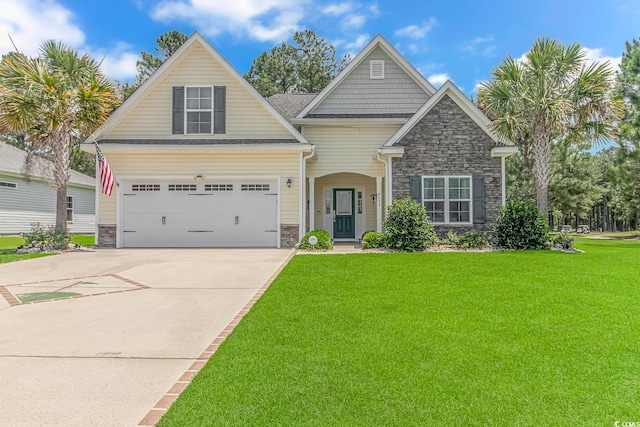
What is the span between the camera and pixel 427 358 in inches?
142

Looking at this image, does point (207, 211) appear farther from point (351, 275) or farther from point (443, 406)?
point (443, 406)

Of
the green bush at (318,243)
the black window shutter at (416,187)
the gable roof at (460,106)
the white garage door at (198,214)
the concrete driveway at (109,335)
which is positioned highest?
the gable roof at (460,106)

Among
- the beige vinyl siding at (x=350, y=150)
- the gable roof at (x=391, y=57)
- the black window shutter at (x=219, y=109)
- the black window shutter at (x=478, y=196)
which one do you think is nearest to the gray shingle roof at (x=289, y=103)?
the gable roof at (x=391, y=57)

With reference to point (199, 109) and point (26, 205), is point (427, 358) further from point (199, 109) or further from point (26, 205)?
point (26, 205)

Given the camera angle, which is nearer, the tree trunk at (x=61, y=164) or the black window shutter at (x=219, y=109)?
the tree trunk at (x=61, y=164)

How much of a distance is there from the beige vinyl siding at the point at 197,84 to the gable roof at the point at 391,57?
2.43 meters

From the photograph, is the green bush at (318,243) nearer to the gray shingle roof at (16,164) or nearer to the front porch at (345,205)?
the front porch at (345,205)

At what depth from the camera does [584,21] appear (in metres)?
13.6

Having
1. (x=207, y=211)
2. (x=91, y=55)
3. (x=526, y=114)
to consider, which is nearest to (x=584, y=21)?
(x=526, y=114)

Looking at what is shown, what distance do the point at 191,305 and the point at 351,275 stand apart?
10.4ft

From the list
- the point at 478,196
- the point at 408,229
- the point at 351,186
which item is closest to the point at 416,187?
the point at 478,196

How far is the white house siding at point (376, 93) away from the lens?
620 inches

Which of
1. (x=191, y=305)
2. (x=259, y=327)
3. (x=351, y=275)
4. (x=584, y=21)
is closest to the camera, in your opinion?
(x=259, y=327)

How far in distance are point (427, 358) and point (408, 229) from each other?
28.5 feet
